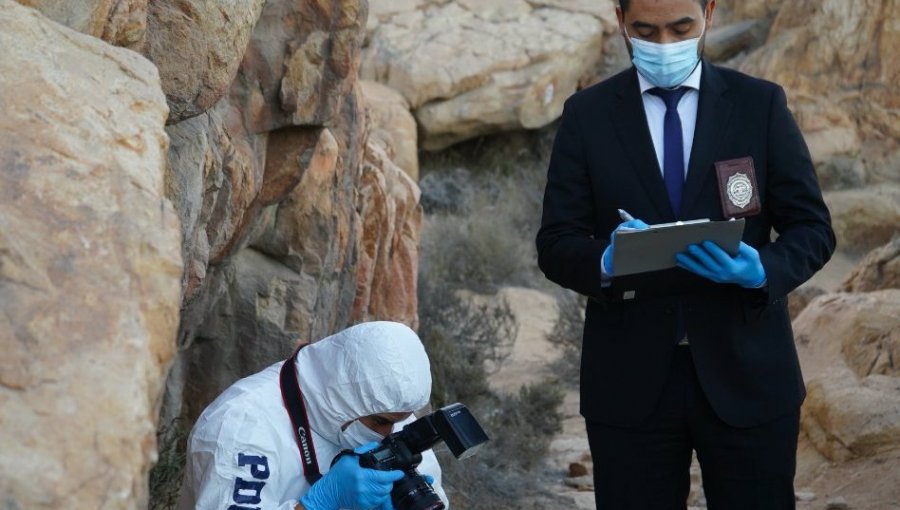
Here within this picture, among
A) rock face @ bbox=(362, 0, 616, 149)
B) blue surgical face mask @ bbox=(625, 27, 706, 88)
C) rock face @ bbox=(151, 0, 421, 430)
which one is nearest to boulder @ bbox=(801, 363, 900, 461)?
rock face @ bbox=(151, 0, 421, 430)

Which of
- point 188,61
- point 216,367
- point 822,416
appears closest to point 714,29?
point 822,416

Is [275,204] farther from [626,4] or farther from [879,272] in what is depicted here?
[879,272]

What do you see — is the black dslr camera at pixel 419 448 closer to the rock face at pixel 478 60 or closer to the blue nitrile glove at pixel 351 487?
the blue nitrile glove at pixel 351 487

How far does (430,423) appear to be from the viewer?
3031 millimetres

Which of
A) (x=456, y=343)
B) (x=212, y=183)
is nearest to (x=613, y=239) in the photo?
(x=212, y=183)

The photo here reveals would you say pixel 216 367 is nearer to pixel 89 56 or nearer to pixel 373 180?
pixel 373 180

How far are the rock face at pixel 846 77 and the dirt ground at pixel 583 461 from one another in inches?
106

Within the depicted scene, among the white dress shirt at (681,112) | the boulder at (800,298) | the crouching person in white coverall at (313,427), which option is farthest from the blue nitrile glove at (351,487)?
the boulder at (800,298)

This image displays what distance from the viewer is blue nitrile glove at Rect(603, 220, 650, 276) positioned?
2.71m

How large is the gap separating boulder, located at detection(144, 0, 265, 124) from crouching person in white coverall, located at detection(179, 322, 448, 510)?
71 centimetres

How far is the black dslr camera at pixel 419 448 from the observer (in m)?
2.98

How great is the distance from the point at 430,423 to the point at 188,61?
1108mm

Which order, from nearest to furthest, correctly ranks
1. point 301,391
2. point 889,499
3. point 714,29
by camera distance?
point 301,391
point 889,499
point 714,29

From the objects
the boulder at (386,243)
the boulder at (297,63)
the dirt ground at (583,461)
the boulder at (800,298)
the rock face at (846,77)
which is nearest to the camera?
A: the boulder at (297,63)
